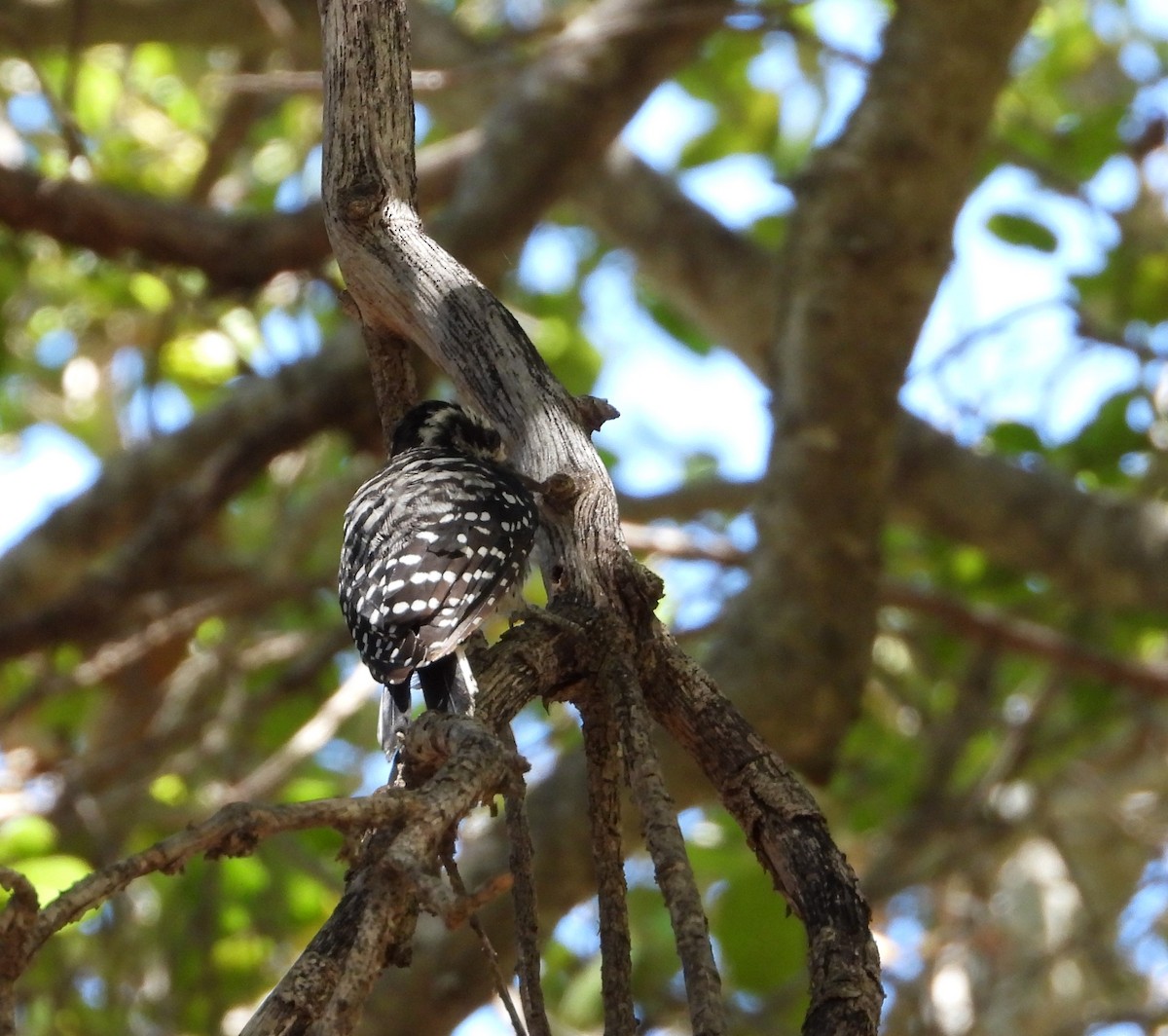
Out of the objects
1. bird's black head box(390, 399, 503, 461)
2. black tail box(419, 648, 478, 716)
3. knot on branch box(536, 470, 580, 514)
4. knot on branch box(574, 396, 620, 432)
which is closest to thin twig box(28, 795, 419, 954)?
knot on branch box(536, 470, 580, 514)

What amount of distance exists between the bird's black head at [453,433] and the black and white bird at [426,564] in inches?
4.6

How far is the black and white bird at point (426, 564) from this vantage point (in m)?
2.93

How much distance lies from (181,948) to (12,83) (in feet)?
17.2

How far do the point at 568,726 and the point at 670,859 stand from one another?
15.9ft

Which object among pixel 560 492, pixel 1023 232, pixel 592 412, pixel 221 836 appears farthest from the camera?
pixel 1023 232

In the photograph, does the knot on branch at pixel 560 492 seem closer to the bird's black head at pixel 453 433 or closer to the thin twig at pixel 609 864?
the thin twig at pixel 609 864

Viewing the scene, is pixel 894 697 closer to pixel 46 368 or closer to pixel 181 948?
pixel 181 948

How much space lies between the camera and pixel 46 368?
26.9 feet

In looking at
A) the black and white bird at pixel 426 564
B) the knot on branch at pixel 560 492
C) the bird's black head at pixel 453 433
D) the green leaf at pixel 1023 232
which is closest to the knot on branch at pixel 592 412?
the knot on branch at pixel 560 492

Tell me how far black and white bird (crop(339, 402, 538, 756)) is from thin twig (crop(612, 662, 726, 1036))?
3.16 feet

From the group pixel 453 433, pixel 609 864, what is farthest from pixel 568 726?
pixel 609 864

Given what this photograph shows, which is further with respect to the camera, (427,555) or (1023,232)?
(1023,232)

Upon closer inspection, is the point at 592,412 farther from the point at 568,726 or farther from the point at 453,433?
the point at 568,726

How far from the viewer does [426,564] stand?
10.1 ft
